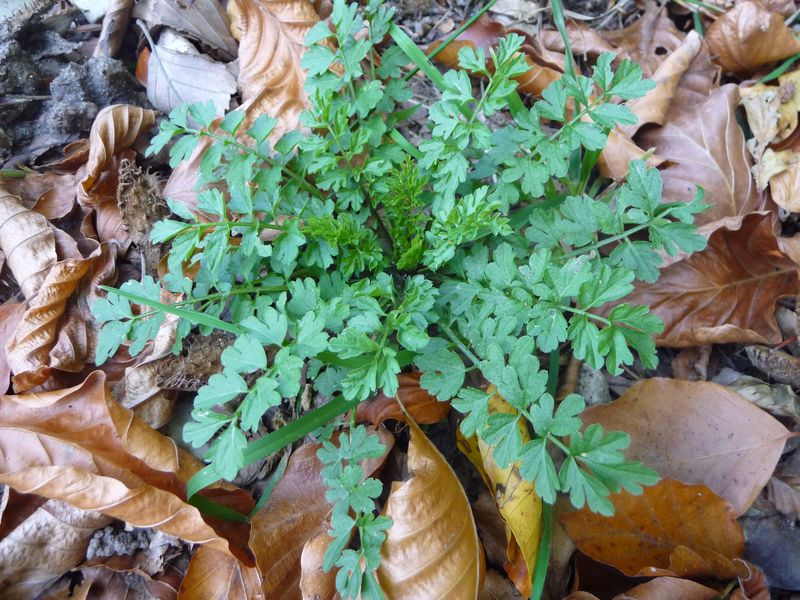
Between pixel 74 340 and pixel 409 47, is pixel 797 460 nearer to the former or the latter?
pixel 409 47

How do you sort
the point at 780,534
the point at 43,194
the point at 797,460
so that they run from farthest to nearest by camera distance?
the point at 43,194 < the point at 797,460 < the point at 780,534

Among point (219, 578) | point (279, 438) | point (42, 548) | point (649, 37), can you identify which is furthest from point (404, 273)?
point (649, 37)

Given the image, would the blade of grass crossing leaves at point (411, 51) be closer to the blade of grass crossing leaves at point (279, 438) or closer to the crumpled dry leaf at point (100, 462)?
the blade of grass crossing leaves at point (279, 438)

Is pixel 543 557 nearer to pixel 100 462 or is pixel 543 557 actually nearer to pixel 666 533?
pixel 666 533

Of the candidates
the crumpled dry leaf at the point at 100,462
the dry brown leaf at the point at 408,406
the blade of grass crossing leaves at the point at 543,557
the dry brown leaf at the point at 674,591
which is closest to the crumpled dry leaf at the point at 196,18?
the crumpled dry leaf at the point at 100,462

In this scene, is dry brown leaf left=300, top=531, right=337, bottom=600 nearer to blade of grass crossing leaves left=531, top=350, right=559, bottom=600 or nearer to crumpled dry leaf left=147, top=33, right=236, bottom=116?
blade of grass crossing leaves left=531, top=350, right=559, bottom=600

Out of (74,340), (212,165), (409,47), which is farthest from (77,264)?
(409,47)
